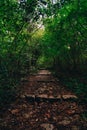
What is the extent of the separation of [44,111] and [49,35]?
216 inches

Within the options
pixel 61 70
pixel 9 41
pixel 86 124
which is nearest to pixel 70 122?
pixel 86 124

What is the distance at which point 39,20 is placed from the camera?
880 centimetres

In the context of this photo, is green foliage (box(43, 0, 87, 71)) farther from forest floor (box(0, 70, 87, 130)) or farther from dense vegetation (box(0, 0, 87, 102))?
forest floor (box(0, 70, 87, 130))

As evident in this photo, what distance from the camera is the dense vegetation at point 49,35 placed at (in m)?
7.84

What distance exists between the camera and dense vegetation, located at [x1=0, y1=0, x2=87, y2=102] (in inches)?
309

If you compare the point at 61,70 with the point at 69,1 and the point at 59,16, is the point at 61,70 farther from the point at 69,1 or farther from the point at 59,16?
the point at 69,1

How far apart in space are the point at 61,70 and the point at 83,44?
2349 mm

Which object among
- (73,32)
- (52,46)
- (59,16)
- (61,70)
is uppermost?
(59,16)

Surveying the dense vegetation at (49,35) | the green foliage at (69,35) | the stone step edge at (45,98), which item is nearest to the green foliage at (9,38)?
the dense vegetation at (49,35)

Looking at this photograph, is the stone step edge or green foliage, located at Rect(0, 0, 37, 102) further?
the stone step edge

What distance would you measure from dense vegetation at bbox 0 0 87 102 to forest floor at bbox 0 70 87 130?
54 centimetres

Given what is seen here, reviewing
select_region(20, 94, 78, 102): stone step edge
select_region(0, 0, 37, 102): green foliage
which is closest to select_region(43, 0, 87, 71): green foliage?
select_region(0, 0, 37, 102): green foliage

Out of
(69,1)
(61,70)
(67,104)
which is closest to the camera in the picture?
(67,104)

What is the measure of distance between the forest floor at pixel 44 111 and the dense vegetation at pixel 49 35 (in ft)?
1.76
